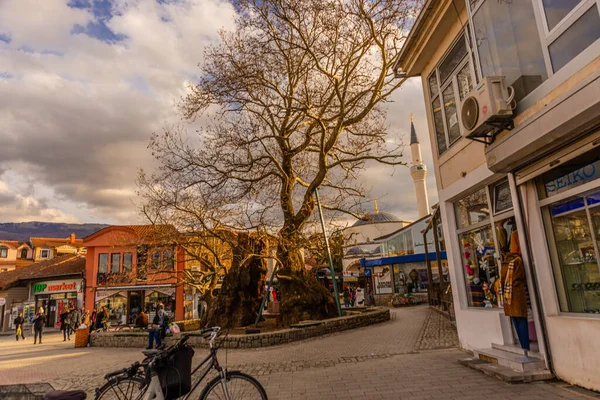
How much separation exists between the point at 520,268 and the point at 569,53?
3.14 meters

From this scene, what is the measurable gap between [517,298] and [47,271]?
3879cm

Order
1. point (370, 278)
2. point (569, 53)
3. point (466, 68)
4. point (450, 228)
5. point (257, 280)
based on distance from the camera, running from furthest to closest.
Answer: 1. point (370, 278)
2. point (257, 280)
3. point (450, 228)
4. point (466, 68)
5. point (569, 53)

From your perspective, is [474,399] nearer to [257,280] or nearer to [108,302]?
[257,280]

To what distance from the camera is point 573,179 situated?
17.3 ft

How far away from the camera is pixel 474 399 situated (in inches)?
195

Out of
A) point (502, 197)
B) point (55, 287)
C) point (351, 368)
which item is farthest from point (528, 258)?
point (55, 287)

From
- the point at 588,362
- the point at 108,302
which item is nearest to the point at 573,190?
the point at 588,362

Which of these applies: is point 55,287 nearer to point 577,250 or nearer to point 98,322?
point 98,322

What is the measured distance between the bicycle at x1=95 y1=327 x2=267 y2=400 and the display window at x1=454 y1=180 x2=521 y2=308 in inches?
188

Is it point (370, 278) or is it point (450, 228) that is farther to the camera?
point (370, 278)

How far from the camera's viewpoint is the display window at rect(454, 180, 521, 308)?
689cm

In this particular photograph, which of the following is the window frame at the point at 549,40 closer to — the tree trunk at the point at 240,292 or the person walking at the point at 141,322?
the tree trunk at the point at 240,292

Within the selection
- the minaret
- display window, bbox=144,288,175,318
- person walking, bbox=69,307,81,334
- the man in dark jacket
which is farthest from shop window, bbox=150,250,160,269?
the minaret

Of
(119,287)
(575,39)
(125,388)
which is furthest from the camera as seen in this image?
(119,287)
